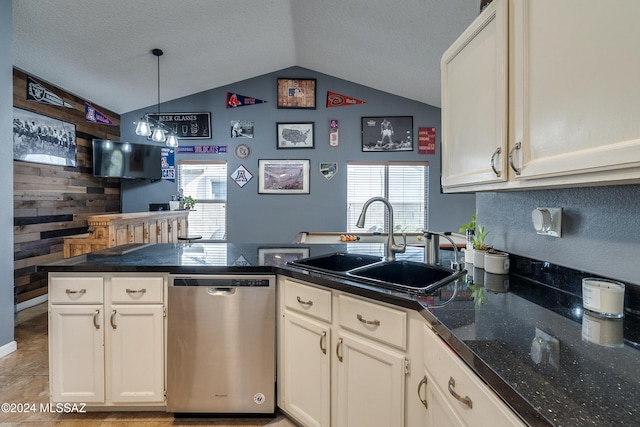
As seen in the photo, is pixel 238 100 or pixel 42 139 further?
pixel 238 100

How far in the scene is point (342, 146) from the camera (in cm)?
533

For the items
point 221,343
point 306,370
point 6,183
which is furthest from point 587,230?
point 6,183

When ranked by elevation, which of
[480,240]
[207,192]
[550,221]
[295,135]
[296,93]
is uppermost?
[296,93]

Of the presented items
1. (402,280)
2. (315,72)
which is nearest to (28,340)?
(402,280)

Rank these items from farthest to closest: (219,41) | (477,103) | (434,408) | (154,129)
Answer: (219,41)
(154,129)
(477,103)
(434,408)

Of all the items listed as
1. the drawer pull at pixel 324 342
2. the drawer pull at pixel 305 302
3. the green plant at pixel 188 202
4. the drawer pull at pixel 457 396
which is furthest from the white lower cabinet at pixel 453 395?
the green plant at pixel 188 202

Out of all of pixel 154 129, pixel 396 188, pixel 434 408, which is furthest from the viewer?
pixel 396 188

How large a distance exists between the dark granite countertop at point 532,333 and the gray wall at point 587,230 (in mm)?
60

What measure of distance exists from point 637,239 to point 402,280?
0.99 m

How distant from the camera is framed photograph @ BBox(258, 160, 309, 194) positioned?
5340mm

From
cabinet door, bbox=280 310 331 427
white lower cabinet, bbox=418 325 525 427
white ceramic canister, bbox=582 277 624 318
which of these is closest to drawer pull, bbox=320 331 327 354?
cabinet door, bbox=280 310 331 427

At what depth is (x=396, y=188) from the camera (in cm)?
543

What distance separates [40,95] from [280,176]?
3.21 metres

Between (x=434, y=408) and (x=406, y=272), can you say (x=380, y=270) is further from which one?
(x=434, y=408)
